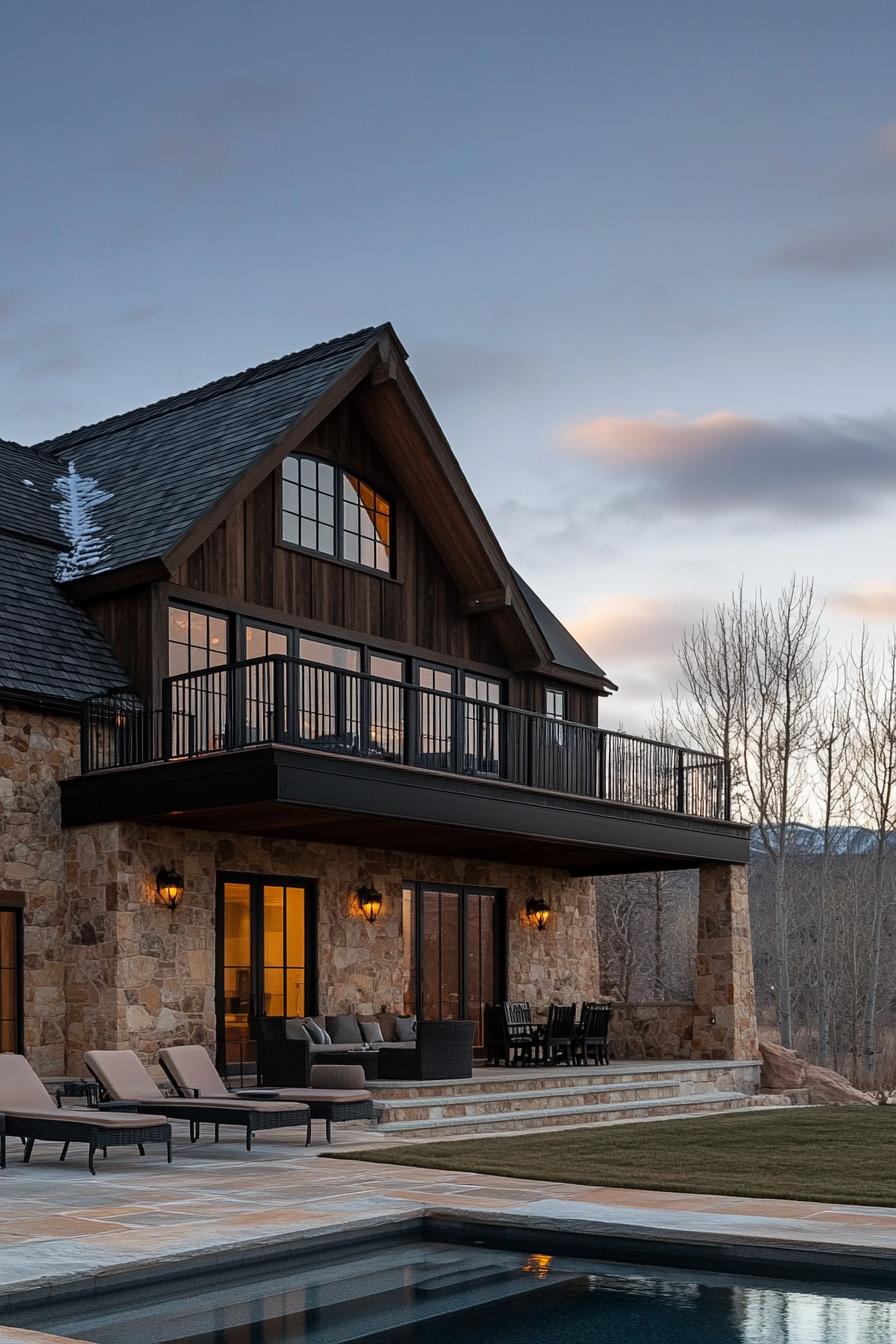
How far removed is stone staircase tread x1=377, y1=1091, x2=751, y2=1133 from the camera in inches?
537

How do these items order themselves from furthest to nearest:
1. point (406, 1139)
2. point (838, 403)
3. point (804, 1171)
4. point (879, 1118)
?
point (838, 403), point (879, 1118), point (406, 1139), point (804, 1171)

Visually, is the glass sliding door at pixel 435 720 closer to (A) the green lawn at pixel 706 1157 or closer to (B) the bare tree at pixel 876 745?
(A) the green lawn at pixel 706 1157

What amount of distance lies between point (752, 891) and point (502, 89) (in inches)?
1072

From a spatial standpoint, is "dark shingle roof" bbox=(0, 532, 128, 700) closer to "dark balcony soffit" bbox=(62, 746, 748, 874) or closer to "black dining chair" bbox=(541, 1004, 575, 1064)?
"dark balcony soffit" bbox=(62, 746, 748, 874)

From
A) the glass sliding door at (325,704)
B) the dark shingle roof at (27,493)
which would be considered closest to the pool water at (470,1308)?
the glass sliding door at (325,704)

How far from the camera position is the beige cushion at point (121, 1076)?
1168 centimetres

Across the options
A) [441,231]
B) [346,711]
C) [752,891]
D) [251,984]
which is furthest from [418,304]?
[752,891]

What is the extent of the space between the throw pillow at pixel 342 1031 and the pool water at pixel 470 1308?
9186 millimetres

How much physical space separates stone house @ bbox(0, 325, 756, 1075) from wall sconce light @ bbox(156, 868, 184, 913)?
0.03m

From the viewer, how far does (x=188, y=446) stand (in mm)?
18859

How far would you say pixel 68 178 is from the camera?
63.2 ft

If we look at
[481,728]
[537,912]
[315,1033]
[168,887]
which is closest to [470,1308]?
[168,887]

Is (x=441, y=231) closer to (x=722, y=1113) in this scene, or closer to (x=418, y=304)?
(x=418, y=304)

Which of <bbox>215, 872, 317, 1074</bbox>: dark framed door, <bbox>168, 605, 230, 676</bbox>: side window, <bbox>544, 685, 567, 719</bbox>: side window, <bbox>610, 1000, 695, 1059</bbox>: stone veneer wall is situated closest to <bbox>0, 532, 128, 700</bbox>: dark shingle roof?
<bbox>168, 605, 230, 676</bbox>: side window
